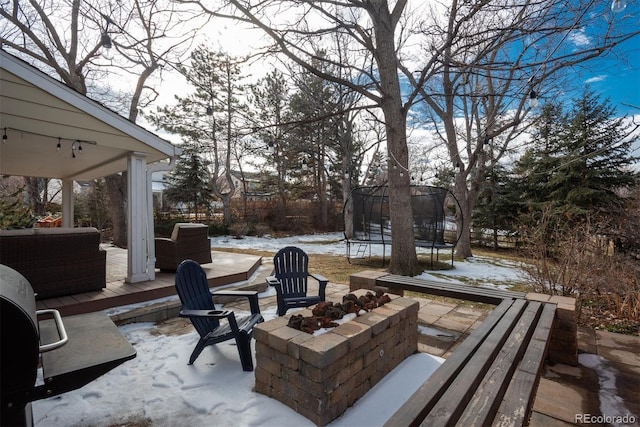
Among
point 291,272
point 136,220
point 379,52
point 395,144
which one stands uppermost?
point 379,52

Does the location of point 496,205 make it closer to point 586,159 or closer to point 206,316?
point 586,159

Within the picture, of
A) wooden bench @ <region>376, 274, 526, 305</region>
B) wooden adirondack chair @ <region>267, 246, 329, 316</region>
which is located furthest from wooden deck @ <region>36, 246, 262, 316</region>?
wooden bench @ <region>376, 274, 526, 305</region>

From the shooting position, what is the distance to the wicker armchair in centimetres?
468

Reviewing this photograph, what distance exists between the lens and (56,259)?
3336 mm

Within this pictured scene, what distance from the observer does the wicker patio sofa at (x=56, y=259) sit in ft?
10.1

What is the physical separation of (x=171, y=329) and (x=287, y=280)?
51.2 inches

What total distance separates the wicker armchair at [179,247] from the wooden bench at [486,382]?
4.15m

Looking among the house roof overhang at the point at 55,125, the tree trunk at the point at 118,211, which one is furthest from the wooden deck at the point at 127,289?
the tree trunk at the point at 118,211

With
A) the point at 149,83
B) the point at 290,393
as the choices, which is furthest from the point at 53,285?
the point at 149,83

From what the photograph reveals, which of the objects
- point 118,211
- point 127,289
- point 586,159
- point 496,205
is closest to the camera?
Result: point 127,289

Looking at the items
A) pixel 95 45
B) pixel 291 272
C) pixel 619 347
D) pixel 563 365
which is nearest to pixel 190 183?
pixel 95 45

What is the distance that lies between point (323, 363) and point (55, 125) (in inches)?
154

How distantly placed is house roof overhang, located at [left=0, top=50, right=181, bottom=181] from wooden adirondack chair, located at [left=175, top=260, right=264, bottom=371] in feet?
7.69

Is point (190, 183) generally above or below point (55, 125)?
above
